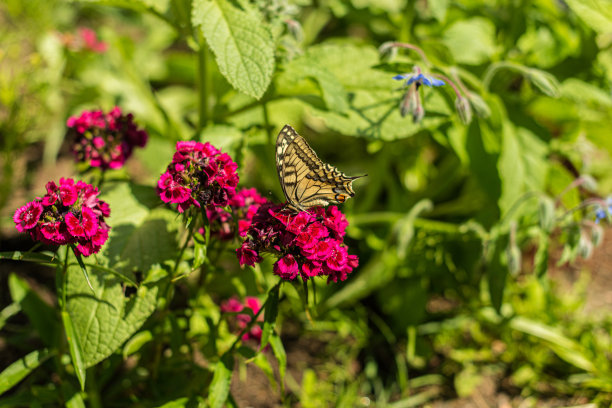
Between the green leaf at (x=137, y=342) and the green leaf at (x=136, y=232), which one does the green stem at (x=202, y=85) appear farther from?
the green leaf at (x=137, y=342)

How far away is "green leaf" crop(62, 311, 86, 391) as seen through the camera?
4.59 ft

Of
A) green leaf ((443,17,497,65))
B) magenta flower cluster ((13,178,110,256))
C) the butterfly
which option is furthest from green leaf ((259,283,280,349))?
green leaf ((443,17,497,65))

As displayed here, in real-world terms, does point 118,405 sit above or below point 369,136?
below

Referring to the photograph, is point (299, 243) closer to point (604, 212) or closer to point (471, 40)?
point (604, 212)

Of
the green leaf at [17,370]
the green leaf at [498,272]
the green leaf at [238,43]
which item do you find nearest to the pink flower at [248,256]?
the green leaf at [238,43]

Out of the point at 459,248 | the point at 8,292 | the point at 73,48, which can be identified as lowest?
the point at 8,292

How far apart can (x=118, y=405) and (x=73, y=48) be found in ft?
6.79

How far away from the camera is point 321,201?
1424mm

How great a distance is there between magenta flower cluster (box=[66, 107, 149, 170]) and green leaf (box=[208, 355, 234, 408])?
0.77 metres

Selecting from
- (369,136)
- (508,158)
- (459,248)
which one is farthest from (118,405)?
(508,158)

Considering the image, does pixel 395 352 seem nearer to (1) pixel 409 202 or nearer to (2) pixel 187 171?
(1) pixel 409 202

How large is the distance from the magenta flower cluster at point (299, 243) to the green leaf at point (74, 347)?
0.53 meters

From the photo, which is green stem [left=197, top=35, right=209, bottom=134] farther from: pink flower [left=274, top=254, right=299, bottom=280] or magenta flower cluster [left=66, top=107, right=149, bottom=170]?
pink flower [left=274, top=254, right=299, bottom=280]

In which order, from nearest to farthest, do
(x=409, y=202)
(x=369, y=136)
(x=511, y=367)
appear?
(x=369, y=136), (x=511, y=367), (x=409, y=202)
